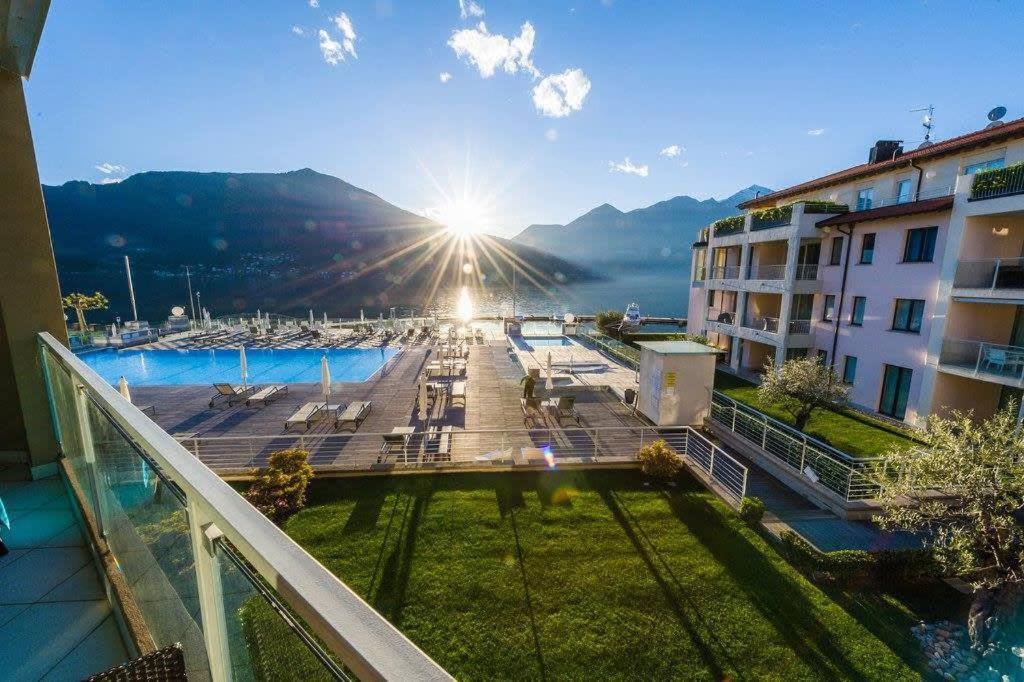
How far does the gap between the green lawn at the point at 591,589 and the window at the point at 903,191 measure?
1684cm

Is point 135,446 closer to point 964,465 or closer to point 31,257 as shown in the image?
point 31,257

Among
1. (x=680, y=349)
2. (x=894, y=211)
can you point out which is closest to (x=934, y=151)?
(x=894, y=211)

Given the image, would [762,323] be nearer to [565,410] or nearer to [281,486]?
[565,410]

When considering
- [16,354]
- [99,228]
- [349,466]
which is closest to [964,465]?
[349,466]

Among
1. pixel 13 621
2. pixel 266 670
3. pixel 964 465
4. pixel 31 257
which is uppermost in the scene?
pixel 31 257

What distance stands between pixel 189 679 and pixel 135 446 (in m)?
1.03

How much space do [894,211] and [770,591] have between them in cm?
1555

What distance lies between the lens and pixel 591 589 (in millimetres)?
6758

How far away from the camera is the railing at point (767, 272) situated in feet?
68.4

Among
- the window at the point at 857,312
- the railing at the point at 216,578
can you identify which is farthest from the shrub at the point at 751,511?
the window at the point at 857,312

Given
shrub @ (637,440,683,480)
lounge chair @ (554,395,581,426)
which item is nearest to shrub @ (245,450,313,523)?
lounge chair @ (554,395,581,426)

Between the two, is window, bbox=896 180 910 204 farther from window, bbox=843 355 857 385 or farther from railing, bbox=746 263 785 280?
window, bbox=843 355 857 385

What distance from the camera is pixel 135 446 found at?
197 centimetres

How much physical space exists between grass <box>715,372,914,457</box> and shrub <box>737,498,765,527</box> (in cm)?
572
